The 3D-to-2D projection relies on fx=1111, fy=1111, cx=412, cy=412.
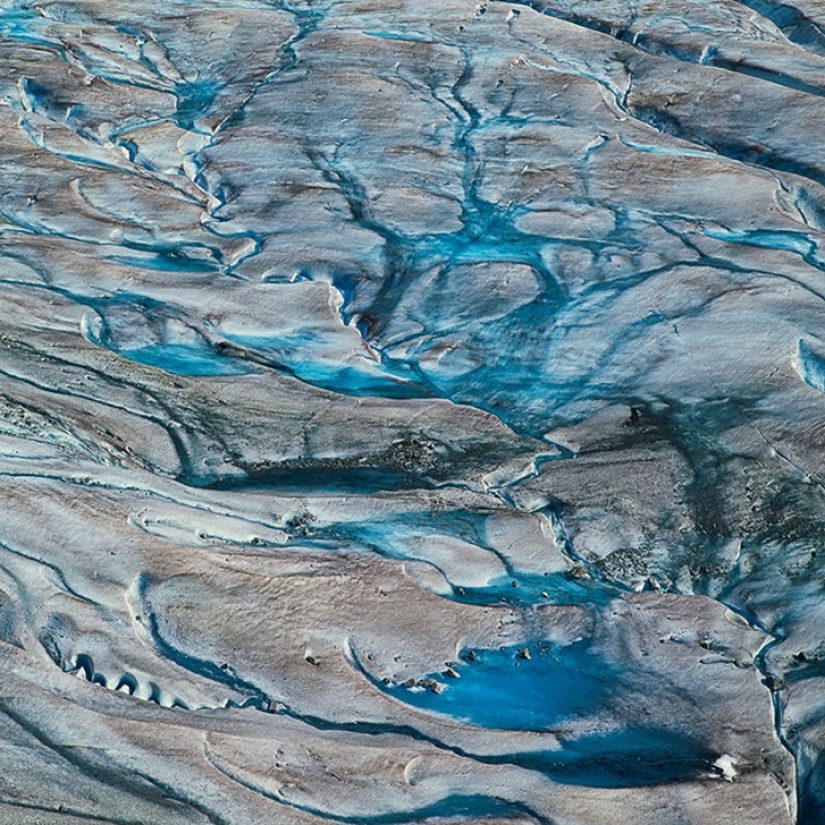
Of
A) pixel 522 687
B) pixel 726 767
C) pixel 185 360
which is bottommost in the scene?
pixel 185 360

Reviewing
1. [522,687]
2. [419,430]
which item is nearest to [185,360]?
[419,430]

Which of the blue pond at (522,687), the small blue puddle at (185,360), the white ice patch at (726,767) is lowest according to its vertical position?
the small blue puddle at (185,360)

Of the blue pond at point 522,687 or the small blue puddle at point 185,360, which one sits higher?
the blue pond at point 522,687

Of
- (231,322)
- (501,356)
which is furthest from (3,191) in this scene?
(501,356)

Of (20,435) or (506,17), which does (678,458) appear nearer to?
(20,435)

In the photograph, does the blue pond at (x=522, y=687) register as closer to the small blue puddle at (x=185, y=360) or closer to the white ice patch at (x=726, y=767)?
the white ice patch at (x=726, y=767)

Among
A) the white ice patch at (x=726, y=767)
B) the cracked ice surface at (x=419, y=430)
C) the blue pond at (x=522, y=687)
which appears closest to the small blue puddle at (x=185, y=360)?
the cracked ice surface at (x=419, y=430)

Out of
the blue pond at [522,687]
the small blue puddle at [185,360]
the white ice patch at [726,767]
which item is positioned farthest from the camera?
the small blue puddle at [185,360]

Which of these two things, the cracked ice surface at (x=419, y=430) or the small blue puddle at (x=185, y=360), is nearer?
the cracked ice surface at (x=419, y=430)

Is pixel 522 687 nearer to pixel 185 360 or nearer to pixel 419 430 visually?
pixel 419 430
